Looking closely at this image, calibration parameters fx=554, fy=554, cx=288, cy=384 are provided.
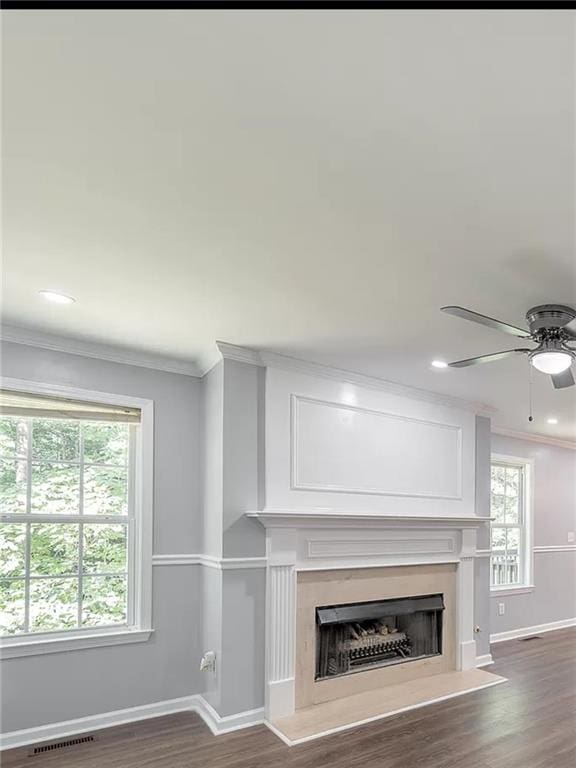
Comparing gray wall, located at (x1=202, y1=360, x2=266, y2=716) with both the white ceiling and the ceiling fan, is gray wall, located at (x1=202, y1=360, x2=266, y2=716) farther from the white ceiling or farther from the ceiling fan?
the ceiling fan

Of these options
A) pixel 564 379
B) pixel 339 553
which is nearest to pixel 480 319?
pixel 564 379

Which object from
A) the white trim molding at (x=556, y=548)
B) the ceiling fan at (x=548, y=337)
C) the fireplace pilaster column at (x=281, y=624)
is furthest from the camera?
the white trim molding at (x=556, y=548)

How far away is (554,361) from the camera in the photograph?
260 cm

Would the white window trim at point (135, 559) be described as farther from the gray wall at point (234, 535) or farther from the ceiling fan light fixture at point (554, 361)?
the ceiling fan light fixture at point (554, 361)

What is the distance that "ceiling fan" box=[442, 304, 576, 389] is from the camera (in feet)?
8.50

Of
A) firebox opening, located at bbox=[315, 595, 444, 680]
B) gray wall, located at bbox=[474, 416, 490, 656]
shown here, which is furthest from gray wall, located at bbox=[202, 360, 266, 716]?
gray wall, located at bbox=[474, 416, 490, 656]

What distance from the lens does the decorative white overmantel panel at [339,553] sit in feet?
12.6

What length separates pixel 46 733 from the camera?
11.1 ft

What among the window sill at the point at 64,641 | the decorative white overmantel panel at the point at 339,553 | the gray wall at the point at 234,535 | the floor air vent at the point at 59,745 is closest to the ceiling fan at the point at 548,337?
the gray wall at the point at 234,535

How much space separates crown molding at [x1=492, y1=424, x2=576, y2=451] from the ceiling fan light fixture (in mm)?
4296

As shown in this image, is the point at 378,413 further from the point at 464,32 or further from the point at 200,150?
the point at 464,32

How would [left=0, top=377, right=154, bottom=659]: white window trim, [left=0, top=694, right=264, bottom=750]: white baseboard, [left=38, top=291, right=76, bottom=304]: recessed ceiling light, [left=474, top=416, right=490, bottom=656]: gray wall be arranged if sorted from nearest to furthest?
[left=38, top=291, right=76, bottom=304]: recessed ceiling light, [left=0, top=694, right=264, bottom=750]: white baseboard, [left=0, top=377, right=154, bottom=659]: white window trim, [left=474, top=416, right=490, bottom=656]: gray wall

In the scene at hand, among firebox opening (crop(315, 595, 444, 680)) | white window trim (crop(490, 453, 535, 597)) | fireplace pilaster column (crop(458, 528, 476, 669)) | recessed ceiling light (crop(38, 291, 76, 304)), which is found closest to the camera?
recessed ceiling light (crop(38, 291, 76, 304))

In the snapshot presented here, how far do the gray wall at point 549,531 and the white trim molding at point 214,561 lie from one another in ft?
13.5
